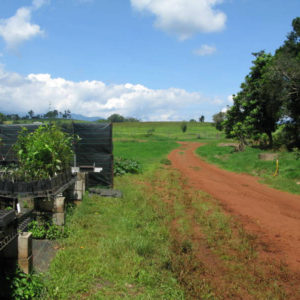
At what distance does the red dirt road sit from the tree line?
906 cm

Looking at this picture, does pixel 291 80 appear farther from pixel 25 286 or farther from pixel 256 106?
pixel 25 286

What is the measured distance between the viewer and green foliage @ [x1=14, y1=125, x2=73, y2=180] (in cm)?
643

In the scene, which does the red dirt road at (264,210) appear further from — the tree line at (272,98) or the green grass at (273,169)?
the tree line at (272,98)

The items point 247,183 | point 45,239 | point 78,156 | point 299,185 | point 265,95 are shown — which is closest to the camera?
point 45,239

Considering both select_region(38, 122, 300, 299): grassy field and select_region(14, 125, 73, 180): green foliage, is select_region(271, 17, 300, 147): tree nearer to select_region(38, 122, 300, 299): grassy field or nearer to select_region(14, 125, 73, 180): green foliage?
select_region(38, 122, 300, 299): grassy field

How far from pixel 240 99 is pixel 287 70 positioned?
29.1ft

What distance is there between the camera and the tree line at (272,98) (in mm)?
19481

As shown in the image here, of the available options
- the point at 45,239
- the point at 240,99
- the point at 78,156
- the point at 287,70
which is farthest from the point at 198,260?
the point at 240,99

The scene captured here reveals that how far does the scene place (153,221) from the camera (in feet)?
22.3

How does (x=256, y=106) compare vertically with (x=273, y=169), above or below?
above

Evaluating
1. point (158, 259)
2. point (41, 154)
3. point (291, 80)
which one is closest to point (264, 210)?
point (158, 259)

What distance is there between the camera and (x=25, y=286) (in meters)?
3.55

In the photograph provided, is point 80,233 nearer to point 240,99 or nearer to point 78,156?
point 78,156

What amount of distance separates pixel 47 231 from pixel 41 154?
189 cm
